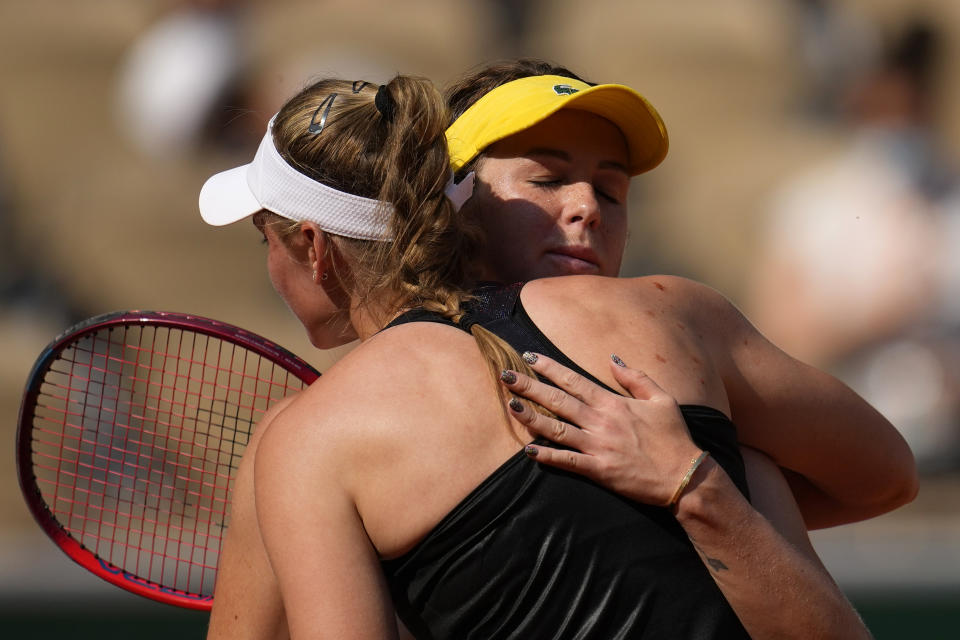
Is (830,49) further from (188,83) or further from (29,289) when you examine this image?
(29,289)

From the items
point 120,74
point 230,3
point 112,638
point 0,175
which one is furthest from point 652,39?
point 112,638

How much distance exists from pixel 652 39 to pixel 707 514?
19.2ft

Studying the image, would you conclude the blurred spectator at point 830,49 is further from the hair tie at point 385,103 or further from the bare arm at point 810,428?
the hair tie at point 385,103

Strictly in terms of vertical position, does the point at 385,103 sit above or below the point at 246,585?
above

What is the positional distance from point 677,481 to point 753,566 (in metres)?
0.16

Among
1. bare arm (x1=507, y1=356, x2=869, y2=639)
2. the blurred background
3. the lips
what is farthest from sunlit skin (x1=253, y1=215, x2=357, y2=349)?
the blurred background

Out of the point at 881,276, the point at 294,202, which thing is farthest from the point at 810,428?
the point at 881,276

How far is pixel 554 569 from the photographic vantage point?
4.98ft

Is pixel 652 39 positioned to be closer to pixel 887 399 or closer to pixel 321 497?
pixel 887 399

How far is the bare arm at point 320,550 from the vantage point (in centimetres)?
151

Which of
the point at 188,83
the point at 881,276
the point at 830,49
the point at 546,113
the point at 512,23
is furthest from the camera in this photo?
the point at 512,23

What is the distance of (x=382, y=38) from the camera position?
6.78m

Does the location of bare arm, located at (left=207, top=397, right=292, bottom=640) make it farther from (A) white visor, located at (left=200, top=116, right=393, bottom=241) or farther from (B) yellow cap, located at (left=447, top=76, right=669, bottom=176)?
(B) yellow cap, located at (left=447, top=76, right=669, bottom=176)

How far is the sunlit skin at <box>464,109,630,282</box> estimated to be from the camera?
2070 mm
